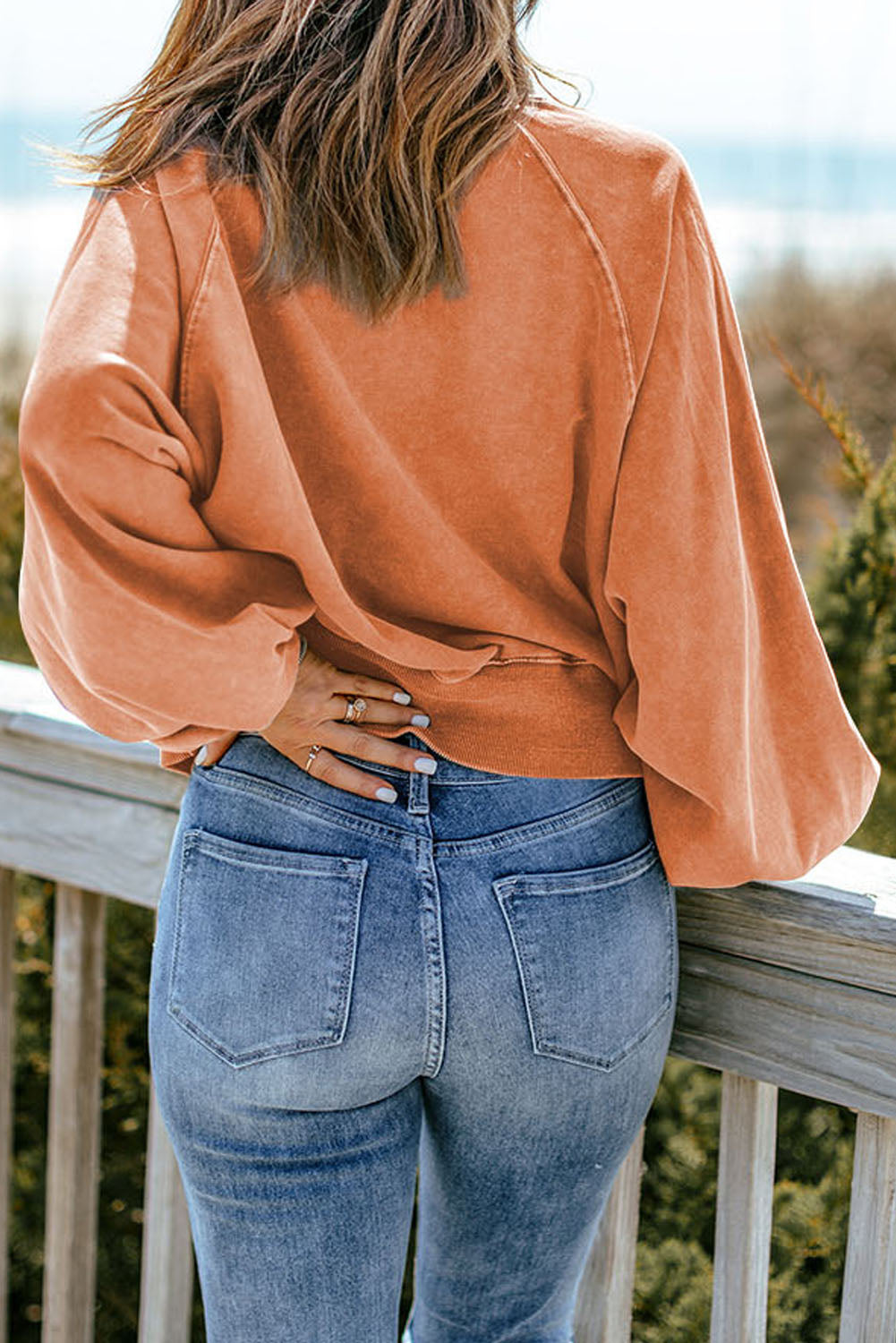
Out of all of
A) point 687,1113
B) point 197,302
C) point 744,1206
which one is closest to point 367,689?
point 197,302

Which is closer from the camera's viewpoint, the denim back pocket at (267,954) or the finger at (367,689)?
the denim back pocket at (267,954)

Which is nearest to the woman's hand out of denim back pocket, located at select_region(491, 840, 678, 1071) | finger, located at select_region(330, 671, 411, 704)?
finger, located at select_region(330, 671, 411, 704)

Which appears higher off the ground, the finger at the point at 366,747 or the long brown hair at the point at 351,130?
the long brown hair at the point at 351,130

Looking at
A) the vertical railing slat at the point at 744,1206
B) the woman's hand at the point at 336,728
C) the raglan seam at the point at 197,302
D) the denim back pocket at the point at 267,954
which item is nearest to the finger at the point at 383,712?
the woman's hand at the point at 336,728

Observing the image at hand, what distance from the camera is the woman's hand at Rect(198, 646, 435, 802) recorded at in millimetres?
1123

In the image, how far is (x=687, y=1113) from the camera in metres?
1.88

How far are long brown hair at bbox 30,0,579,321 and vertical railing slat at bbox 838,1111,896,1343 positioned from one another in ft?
2.66

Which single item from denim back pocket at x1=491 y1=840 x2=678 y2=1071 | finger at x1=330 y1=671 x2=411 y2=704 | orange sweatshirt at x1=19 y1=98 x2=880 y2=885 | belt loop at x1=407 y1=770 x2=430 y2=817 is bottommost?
denim back pocket at x1=491 y1=840 x2=678 y2=1071

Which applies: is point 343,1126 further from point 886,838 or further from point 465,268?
point 886,838

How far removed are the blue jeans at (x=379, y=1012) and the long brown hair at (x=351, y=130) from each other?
15.2 inches

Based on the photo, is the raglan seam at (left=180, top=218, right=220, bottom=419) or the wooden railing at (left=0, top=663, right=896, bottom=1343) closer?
the raglan seam at (left=180, top=218, right=220, bottom=419)

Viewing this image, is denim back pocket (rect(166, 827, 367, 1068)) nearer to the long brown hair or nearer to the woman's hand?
the woman's hand

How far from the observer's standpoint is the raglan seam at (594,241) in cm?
107

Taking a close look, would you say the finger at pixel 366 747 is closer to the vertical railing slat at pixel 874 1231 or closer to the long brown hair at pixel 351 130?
the long brown hair at pixel 351 130
